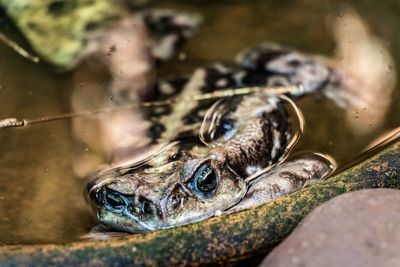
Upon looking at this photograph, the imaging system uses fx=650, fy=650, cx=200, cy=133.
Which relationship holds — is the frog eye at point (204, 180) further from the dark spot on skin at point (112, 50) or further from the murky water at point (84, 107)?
the dark spot on skin at point (112, 50)

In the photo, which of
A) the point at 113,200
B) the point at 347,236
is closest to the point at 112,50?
the point at 113,200

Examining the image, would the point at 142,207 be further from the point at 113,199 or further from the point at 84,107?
the point at 84,107

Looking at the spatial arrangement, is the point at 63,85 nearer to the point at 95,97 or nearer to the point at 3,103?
the point at 95,97

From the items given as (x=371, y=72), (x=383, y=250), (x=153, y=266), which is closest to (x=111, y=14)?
(x=371, y=72)

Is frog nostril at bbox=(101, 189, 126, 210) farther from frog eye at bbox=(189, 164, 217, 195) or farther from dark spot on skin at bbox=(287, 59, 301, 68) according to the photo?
dark spot on skin at bbox=(287, 59, 301, 68)

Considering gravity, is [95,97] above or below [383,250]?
below

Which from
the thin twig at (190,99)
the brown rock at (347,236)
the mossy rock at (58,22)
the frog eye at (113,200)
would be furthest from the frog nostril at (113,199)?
the mossy rock at (58,22)
